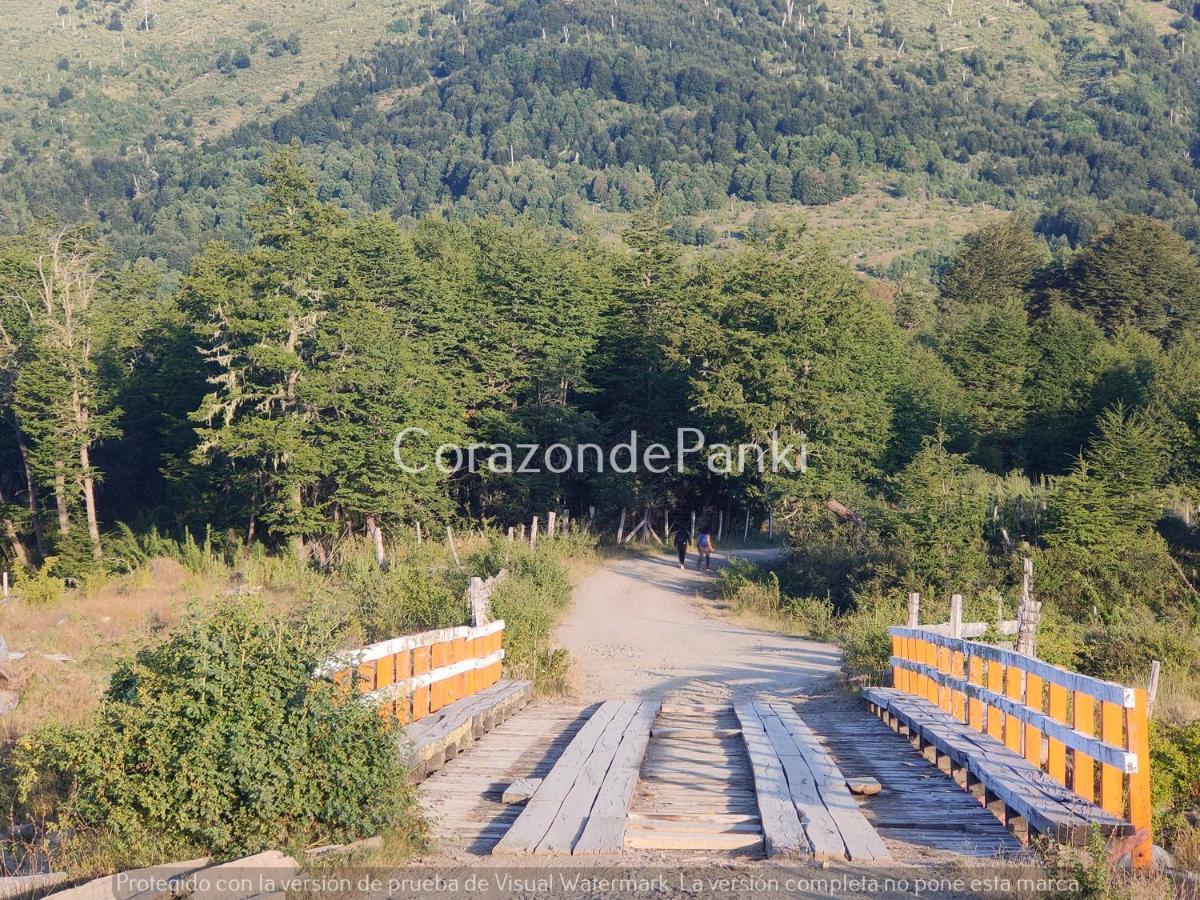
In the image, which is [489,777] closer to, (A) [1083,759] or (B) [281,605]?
(A) [1083,759]

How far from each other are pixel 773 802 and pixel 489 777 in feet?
7.78

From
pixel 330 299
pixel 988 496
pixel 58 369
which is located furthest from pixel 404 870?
pixel 58 369

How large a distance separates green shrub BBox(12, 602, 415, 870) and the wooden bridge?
57 centimetres

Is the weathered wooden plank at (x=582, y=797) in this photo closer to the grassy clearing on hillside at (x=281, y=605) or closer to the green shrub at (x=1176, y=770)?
the grassy clearing on hillside at (x=281, y=605)

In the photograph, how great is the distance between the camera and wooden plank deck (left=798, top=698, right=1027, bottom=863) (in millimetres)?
7172

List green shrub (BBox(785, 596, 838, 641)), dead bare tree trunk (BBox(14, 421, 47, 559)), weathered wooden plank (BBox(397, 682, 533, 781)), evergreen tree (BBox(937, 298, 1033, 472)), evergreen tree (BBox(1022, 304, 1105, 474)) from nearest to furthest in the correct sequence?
1. weathered wooden plank (BBox(397, 682, 533, 781))
2. green shrub (BBox(785, 596, 838, 641))
3. dead bare tree trunk (BBox(14, 421, 47, 559))
4. evergreen tree (BBox(1022, 304, 1105, 474))
5. evergreen tree (BBox(937, 298, 1033, 472))

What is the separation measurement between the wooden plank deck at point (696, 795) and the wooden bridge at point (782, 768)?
2cm

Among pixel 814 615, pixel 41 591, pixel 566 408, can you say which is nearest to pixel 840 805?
pixel 814 615

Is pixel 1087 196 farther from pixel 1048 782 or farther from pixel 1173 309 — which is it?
pixel 1048 782

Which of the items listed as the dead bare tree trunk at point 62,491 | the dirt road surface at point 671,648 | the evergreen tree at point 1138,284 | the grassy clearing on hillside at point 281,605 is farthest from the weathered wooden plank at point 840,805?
the evergreen tree at point 1138,284

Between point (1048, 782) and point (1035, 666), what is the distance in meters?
0.93

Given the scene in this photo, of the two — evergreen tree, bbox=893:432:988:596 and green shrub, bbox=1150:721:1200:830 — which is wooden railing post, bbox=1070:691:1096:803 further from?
evergreen tree, bbox=893:432:988:596

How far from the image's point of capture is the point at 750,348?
39.3 m

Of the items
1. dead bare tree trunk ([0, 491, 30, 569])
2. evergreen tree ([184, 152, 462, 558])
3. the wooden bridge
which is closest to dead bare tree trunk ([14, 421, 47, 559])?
dead bare tree trunk ([0, 491, 30, 569])
